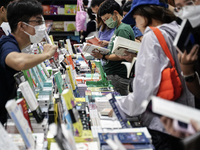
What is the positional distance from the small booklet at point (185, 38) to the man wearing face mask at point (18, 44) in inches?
43.6

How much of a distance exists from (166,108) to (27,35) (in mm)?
1813

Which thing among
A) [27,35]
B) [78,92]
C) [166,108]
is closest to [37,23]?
[27,35]

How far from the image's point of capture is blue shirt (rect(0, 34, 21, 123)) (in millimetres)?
1766

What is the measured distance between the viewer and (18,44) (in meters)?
2.03

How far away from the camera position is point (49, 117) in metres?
1.59

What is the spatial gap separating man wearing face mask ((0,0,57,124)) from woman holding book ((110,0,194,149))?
0.84m

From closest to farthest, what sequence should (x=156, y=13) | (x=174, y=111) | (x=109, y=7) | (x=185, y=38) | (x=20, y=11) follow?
(x=174, y=111), (x=185, y=38), (x=156, y=13), (x=20, y=11), (x=109, y=7)

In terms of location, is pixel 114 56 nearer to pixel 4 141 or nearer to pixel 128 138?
pixel 128 138

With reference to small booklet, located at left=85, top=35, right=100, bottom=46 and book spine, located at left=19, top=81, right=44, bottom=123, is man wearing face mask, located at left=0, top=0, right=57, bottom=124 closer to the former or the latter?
book spine, located at left=19, top=81, right=44, bottom=123

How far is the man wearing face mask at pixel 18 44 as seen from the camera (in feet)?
5.54

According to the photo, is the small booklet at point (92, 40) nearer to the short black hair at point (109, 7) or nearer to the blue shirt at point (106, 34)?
the blue shirt at point (106, 34)

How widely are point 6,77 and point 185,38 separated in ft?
4.93

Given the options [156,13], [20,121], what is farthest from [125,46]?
[20,121]

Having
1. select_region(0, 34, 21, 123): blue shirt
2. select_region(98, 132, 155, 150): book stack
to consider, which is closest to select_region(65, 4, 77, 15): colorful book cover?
select_region(0, 34, 21, 123): blue shirt
